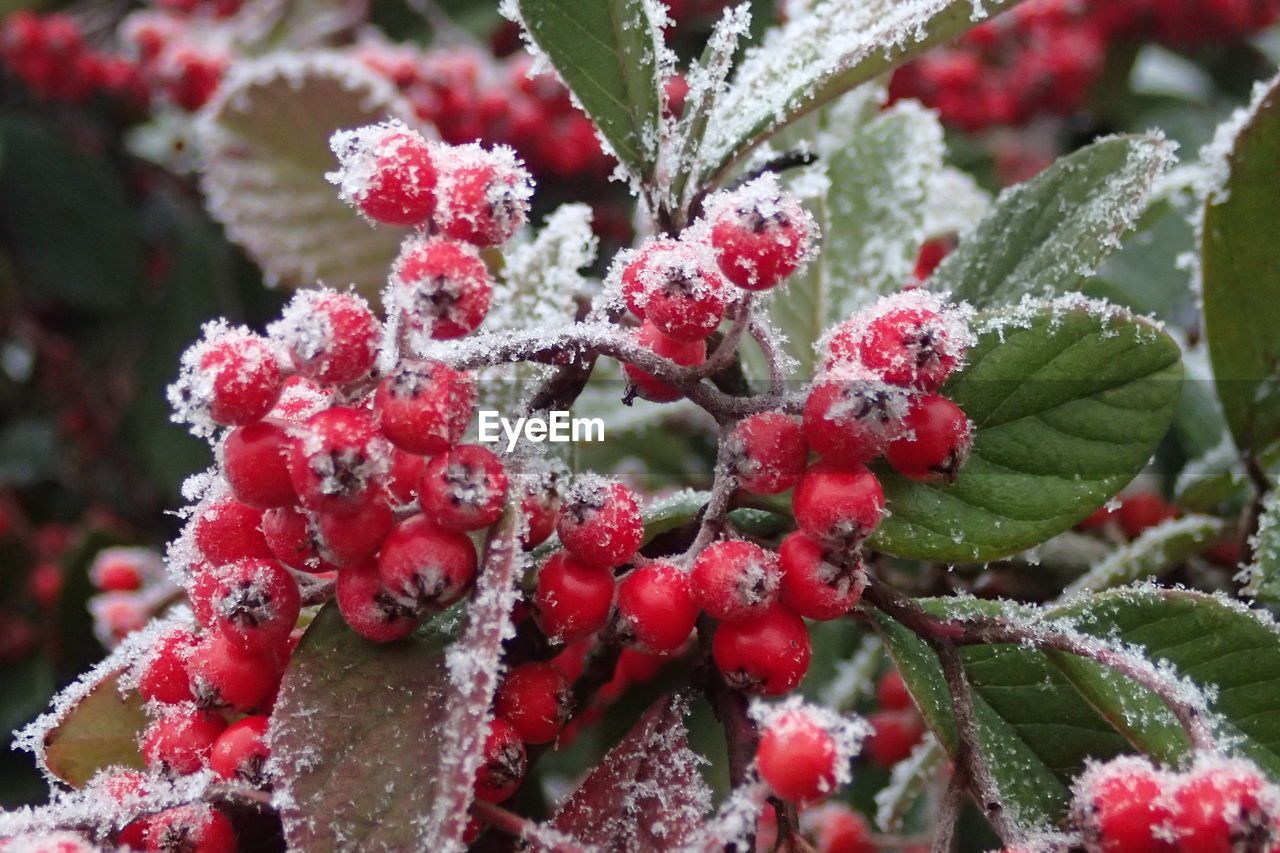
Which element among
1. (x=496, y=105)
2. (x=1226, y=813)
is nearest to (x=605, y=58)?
(x=1226, y=813)

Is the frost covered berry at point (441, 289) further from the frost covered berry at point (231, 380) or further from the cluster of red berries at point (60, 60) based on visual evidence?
the cluster of red berries at point (60, 60)

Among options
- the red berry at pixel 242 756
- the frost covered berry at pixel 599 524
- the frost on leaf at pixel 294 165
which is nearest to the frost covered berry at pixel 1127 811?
the frost covered berry at pixel 599 524

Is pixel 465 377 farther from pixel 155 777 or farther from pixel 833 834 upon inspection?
pixel 833 834

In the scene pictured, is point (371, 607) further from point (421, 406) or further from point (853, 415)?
point (853, 415)

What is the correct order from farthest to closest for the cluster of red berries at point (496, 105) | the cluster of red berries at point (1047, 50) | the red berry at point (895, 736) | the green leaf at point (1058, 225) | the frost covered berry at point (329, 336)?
the cluster of red berries at point (1047, 50) → the cluster of red berries at point (496, 105) → the red berry at point (895, 736) → the green leaf at point (1058, 225) → the frost covered berry at point (329, 336)

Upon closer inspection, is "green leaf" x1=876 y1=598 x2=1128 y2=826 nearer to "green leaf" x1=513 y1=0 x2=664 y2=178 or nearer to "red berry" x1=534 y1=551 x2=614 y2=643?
"red berry" x1=534 y1=551 x2=614 y2=643

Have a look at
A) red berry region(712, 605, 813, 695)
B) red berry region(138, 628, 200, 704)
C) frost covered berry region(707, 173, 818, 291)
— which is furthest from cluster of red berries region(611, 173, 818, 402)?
red berry region(138, 628, 200, 704)
